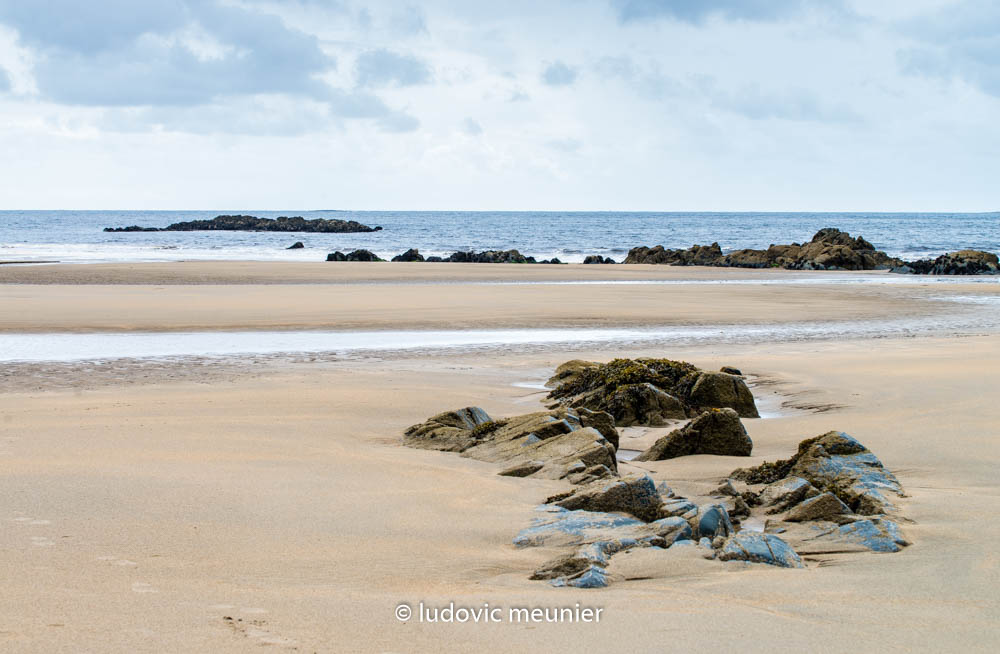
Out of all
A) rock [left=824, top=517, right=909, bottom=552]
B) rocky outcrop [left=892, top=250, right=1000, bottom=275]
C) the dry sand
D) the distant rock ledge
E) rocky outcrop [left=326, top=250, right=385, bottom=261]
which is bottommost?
the dry sand

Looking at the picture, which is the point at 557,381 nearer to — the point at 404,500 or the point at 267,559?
the point at 404,500

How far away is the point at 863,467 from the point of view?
5.52m

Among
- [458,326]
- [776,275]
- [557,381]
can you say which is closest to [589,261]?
[776,275]

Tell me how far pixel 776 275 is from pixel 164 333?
2642 cm

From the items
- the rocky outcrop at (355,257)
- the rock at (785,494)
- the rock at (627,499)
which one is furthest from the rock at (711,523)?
the rocky outcrop at (355,257)

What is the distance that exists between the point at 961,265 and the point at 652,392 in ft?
108

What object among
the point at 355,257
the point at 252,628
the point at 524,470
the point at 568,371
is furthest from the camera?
the point at 355,257

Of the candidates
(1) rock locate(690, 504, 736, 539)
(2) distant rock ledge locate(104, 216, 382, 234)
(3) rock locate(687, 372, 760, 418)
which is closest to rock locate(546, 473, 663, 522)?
(1) rock locate(690, 504, 736, 539)

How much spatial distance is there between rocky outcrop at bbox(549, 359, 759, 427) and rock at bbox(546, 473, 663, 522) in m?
3.13

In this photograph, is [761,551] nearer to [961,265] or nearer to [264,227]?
[961,265]

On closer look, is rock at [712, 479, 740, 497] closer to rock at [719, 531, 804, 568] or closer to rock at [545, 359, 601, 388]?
rock at [719, 531, 804, 568]

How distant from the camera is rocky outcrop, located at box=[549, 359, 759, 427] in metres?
8.14

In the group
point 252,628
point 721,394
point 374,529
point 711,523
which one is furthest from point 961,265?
point 252,628

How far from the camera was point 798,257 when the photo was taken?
44000 millimetres
